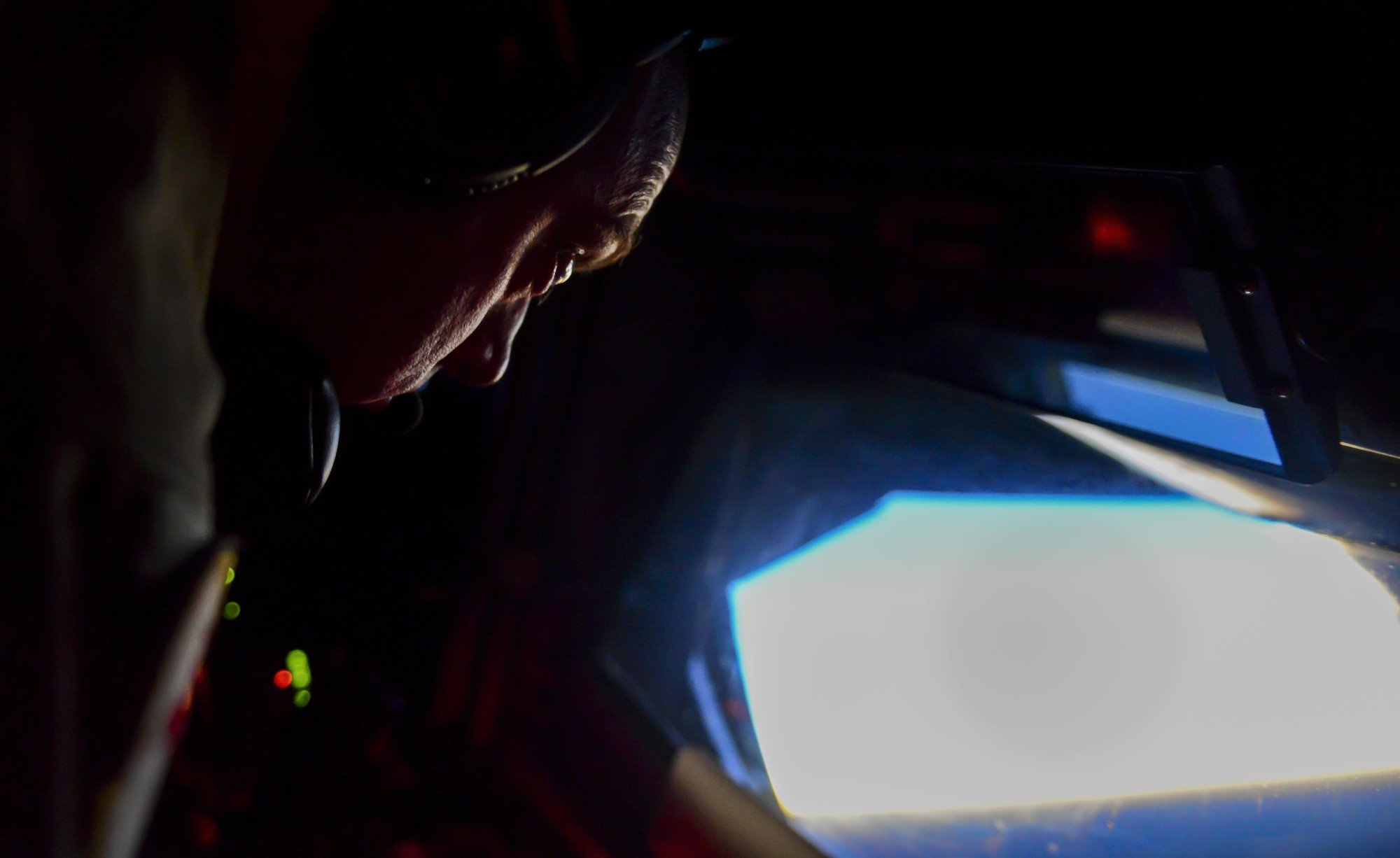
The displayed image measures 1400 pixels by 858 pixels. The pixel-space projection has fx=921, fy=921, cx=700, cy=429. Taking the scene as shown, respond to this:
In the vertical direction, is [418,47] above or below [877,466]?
above

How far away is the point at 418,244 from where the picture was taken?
2.33 feet

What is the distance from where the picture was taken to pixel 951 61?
0.62 metres

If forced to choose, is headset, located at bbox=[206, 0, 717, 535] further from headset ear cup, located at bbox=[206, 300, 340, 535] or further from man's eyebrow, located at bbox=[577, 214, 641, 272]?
man's eyebrow, located at bbox=[577, 214, 641, 272]

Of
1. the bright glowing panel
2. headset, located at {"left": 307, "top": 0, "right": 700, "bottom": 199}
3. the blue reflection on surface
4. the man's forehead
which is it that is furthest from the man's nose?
the bright glowing panel

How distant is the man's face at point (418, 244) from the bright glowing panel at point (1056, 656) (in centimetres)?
72

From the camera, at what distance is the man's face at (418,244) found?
64cm

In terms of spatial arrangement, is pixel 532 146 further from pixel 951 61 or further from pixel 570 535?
pixel 570 535

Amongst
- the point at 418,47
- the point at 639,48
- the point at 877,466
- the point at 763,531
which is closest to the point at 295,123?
the point at 418,47

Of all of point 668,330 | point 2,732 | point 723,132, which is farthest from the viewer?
point 668,330

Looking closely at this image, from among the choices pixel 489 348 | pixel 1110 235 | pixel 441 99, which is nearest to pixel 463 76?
pixel 441 99

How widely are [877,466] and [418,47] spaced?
1162 mm

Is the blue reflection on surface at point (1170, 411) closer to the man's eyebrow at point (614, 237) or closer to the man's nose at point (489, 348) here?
the man's eyebrow at point (614, 237)

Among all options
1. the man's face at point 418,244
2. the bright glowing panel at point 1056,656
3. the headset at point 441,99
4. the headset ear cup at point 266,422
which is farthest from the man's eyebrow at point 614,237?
the bright glowing panel at point 1056,656

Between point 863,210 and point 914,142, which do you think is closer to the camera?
point 914,142
